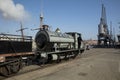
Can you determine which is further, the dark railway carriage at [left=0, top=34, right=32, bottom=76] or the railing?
the railing

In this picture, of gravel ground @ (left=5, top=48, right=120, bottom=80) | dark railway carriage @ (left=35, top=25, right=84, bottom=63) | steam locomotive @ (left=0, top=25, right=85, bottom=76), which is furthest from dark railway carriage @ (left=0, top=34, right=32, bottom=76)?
dark railway carriage @ (left=35, top=25, right=84, bottom=63)

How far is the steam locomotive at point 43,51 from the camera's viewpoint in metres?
12.2

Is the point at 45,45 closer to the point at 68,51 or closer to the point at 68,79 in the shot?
the point at 68,51

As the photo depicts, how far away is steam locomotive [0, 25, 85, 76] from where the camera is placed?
1223 centimetres

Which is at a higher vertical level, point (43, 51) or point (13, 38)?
point (13, 38)

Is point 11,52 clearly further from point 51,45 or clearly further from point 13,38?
point 51,45

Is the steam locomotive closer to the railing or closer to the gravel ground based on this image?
the railing

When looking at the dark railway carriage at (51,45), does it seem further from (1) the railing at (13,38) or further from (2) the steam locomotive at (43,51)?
(1) the railing at (13,38)

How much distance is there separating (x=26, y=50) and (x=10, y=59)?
6.34 feet

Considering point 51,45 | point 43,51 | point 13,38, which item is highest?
point 13,38

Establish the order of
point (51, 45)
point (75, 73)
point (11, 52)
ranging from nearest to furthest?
1. point (11, 52)
2. point (75, 73)
3. point (51, 45)

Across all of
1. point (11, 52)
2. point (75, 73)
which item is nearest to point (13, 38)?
point (11, 52)

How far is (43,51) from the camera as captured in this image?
59.9 ft

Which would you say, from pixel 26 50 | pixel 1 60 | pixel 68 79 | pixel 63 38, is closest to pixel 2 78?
pixel 1 60
